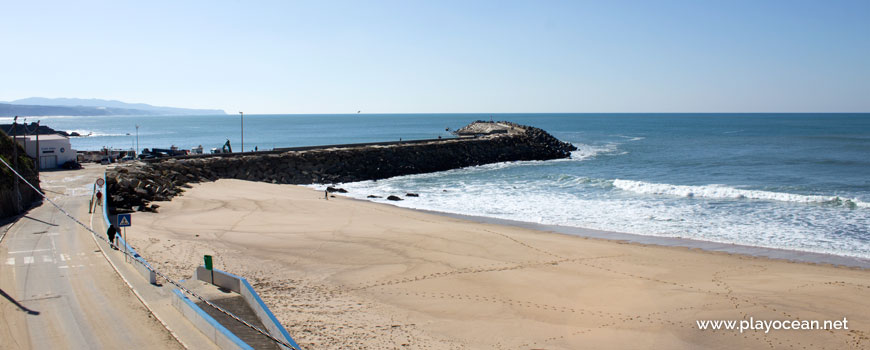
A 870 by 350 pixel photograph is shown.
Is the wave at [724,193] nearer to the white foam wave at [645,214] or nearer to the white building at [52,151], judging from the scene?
the white foam wave at [645,214]

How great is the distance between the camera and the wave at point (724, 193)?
25.2 meters

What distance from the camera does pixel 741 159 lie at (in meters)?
47.9

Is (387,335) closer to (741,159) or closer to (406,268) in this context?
(406,268)

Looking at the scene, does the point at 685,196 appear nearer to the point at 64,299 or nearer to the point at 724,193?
the point at 724,193

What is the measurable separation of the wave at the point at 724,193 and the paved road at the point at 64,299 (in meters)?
26.0

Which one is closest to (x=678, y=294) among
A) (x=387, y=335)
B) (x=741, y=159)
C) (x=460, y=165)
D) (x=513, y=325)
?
(x=513, y=325)

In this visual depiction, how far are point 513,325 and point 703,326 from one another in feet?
11.4

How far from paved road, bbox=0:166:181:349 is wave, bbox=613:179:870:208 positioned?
26.0m

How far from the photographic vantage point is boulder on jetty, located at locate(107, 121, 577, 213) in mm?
24312

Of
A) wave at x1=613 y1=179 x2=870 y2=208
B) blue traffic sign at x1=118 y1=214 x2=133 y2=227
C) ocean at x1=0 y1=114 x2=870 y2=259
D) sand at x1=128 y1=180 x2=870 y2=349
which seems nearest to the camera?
sand at x1=128 y1=180 x2=870 y2=349

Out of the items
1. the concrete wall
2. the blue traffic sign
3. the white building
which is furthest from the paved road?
the white building

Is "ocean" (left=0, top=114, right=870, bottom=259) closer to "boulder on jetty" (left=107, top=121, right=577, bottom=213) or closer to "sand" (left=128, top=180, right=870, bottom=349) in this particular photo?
"boulder on jetty" (left=107, top=121, right=577, bottom=213)

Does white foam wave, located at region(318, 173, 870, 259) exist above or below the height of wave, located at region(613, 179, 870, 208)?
below

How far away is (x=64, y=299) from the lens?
10.2m
